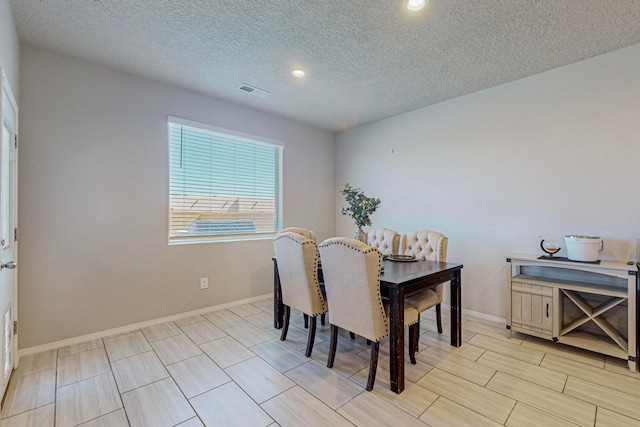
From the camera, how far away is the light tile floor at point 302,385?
5.56 feet

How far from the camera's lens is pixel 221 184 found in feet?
12.0

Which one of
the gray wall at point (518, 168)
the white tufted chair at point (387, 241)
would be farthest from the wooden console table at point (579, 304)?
the white tufted chair at point (387, 241)

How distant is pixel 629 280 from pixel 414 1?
2549 millimetres

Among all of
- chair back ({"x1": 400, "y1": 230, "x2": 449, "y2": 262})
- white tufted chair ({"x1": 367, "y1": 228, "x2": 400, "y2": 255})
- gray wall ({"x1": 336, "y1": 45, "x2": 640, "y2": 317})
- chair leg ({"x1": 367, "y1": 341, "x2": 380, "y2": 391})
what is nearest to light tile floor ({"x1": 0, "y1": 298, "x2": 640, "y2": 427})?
chair leg ({"x1": 367, "y1": 341, "x2": 380, "y2": 391})

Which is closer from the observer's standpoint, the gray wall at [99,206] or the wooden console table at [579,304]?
the wooden console table at [579,304]

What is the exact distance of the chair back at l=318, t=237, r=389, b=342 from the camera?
1893 millimetres

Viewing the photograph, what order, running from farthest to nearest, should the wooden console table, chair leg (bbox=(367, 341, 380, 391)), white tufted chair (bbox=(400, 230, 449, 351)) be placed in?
1. white tufted chair (bbox=(400, 230, 449, 351))
2. the wooden console table
3. chair leg (bbox=(367, 341, 380, 391))

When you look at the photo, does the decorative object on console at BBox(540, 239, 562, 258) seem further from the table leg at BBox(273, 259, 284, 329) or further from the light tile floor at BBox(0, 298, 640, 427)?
the table leg at BBox(273, 259, 284, 329)

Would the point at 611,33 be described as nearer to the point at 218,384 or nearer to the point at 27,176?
the point at 218,384

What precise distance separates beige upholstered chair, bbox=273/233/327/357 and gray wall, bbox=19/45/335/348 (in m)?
1.41

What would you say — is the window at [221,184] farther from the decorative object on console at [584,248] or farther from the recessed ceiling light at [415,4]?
the decorative object on console at [584,248]

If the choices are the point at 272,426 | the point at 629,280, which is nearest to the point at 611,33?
the point at 629,280

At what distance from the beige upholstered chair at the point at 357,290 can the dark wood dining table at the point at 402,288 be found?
0.09m

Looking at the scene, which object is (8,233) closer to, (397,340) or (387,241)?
(397,340)
